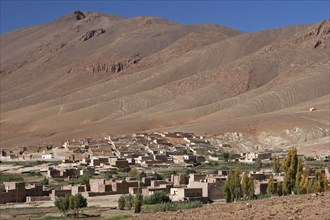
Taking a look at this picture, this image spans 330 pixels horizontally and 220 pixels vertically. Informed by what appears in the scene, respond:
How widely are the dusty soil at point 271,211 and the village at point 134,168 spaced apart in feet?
54.4

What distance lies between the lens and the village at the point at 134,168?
122ft

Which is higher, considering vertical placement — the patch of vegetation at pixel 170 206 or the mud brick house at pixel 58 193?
the mud brick house at pixel 58 193

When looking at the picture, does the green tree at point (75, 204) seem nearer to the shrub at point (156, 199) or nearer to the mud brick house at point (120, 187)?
the shrub at point (156, 199)

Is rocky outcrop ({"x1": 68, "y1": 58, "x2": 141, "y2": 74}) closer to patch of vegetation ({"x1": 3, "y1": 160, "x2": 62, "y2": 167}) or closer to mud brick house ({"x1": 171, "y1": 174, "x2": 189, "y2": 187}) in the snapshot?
patch of vegetation ({"x1": 3, "y1": 160, "x2": 62, "y2": 167})

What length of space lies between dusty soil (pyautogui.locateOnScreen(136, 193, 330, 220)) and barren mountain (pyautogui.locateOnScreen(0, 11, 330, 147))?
6615 cm

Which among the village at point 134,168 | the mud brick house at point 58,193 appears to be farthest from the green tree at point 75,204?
the mud brick house at point 58,193

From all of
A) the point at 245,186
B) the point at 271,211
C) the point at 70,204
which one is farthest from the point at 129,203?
the point at 271,211

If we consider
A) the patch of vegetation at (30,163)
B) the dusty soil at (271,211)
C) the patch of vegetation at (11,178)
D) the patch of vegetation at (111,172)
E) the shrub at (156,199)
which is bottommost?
the dusty soil at (271,211)

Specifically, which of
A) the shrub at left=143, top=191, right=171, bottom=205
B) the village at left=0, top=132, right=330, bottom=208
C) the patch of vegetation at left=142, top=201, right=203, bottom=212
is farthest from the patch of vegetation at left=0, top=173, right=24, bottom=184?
the patch of vegetation at left=142, top=201, right=203, bottom=212

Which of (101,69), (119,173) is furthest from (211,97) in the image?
(119,173)

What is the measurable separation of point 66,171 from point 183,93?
7647 cm

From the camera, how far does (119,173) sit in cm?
5206

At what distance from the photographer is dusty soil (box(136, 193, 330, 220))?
13.5 m

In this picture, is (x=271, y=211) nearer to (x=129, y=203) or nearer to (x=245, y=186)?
(x=245, y=186)
